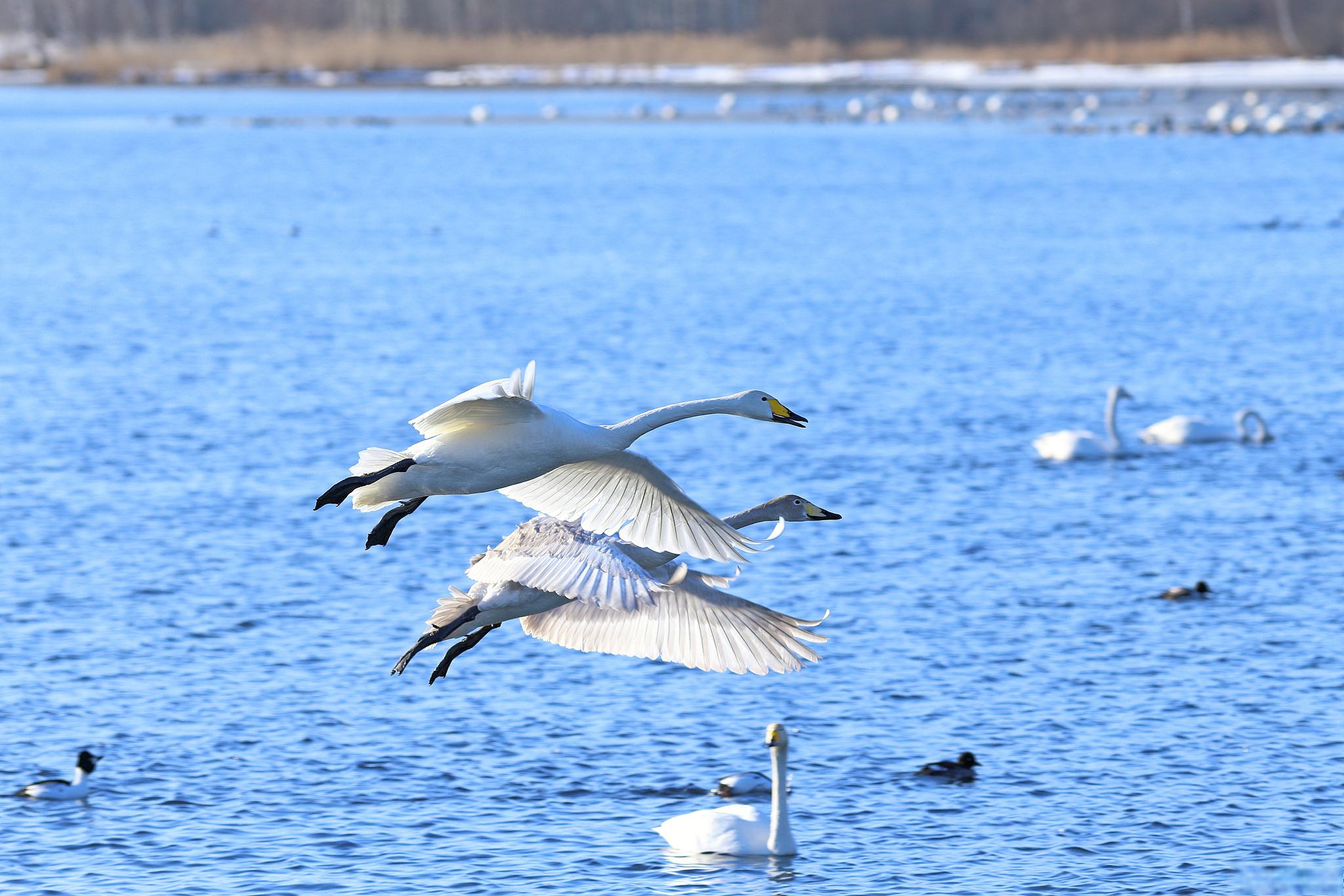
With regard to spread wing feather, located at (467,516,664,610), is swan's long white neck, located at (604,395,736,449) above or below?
above

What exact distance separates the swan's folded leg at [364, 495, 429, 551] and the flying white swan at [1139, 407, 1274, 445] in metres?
18.9

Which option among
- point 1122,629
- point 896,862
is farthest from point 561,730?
point 1122,629

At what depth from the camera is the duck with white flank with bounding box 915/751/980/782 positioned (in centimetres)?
1494

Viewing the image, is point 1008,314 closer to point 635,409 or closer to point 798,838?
point 635,409

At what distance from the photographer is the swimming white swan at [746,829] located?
13.8 meters

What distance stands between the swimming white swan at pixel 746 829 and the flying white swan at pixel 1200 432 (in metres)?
13.9

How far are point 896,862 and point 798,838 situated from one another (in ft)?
2.76

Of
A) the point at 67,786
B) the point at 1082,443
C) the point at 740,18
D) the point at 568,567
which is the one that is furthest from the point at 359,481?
the point at 740,18

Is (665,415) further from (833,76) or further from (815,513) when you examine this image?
Answer: (833,76)

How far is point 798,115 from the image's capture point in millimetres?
95625

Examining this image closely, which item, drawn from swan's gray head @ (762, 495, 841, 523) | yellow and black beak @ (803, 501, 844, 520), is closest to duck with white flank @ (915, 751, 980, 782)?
swan's gray head @ (762, 495, 841, 523)

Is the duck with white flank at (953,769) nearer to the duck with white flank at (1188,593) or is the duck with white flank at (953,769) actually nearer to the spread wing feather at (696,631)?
the spread wing feather at (696,631)

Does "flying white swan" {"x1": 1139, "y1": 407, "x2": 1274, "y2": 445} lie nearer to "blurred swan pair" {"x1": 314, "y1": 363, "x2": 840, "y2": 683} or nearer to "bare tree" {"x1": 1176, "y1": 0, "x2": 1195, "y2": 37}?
"blurred swan pair" {"x1": 314, "y1": 363, "x2": 840, "y2": 683}

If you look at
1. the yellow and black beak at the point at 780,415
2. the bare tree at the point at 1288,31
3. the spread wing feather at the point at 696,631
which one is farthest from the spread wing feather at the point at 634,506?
the bare tree at the point at 1288,31
